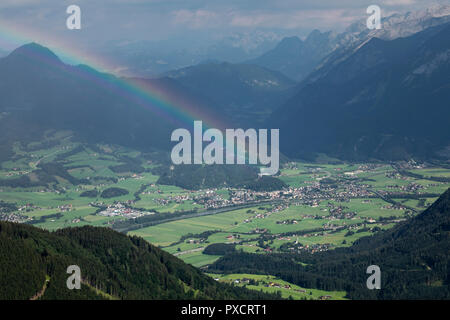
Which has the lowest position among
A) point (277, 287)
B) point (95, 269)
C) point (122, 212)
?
point (277, 287)

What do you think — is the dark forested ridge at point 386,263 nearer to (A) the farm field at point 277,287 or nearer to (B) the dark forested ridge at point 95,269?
(A) the farm field at point 277,287

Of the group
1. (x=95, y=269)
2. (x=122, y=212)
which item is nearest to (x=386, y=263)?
(x=95, y=269)

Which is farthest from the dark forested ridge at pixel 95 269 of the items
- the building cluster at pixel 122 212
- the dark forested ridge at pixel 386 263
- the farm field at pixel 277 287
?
the building cluster at pixel 122 212

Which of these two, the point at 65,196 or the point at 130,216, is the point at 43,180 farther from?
the point at 130,216

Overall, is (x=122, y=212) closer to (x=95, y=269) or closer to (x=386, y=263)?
(x=386, y=263)

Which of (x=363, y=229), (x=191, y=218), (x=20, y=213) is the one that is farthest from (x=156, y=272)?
(x=20, y=213)

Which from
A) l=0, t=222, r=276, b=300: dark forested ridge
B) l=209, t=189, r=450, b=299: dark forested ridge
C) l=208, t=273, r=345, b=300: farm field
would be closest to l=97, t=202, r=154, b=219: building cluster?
l=209, t=189, r=450, b=299: dark forested ridge
